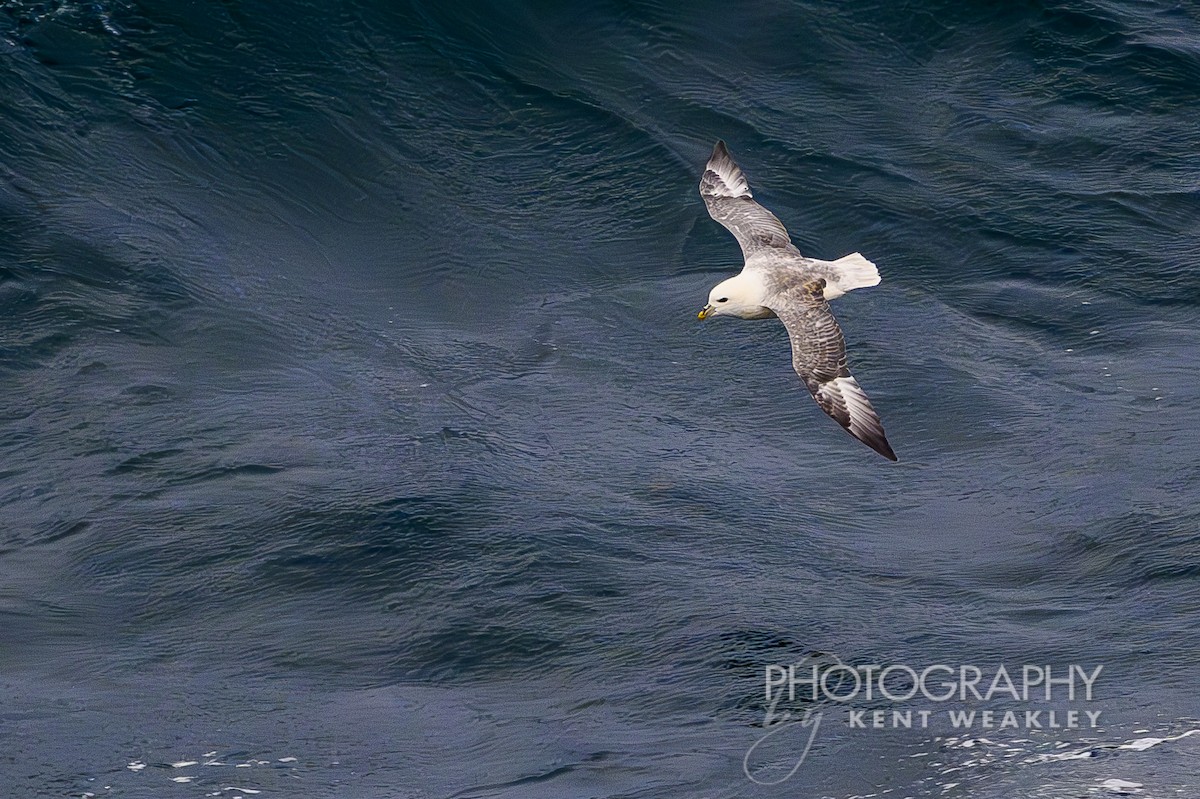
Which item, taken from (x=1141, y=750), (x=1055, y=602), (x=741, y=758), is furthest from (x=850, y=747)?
(x=1055, y=602)

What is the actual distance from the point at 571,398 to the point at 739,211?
2.05 meters

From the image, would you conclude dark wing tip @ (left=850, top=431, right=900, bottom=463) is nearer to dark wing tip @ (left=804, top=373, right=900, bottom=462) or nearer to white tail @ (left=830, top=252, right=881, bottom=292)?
dark wing tip @ (left=804, top=373, right=900, bottom=462)

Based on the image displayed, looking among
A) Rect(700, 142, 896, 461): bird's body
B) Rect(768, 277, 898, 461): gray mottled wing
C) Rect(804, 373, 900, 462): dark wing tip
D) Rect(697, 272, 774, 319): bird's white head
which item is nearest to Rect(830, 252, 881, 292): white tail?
Rect(700, 142, 896, 461): bird's body

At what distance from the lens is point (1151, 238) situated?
581 inches

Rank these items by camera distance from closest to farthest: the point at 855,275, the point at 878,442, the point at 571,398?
the point at 878,442 < the point at 855,275 < the point at 571,398

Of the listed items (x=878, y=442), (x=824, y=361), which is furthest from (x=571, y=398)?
(x=878, y=442)

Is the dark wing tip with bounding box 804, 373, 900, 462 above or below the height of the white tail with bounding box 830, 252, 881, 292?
below

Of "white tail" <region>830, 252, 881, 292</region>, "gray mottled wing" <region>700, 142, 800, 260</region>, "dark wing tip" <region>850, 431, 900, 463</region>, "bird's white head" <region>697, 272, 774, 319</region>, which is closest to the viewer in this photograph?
"dark wing tip" <region>850, 431, 900, 463</region>

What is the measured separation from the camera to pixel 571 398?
500 inches

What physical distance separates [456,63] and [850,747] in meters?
9.53

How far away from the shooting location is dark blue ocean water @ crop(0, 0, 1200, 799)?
9.05 m

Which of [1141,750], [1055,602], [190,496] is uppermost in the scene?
[190,496]

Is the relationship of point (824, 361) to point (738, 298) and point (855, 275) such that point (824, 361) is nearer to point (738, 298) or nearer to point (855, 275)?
point (738, 298)

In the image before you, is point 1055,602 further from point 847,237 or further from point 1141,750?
point 847,237
